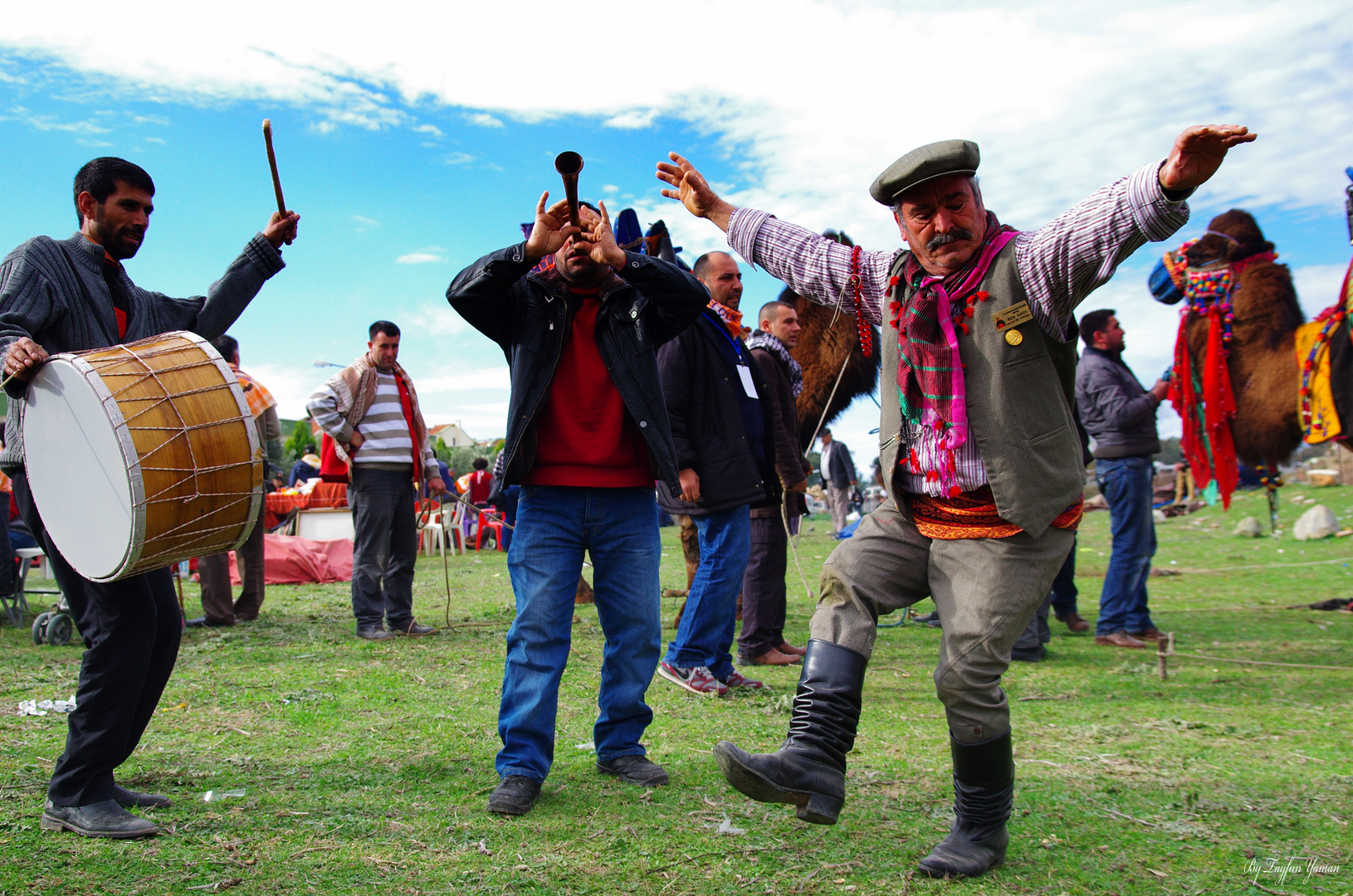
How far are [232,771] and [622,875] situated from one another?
1765 millimetres

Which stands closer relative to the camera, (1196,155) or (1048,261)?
(1196,155)

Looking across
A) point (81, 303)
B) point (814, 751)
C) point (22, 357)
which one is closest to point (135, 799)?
point (22, 357)

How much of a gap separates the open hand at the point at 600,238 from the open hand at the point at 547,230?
0.21ft

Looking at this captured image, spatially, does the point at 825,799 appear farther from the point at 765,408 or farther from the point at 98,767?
the point at 765,408

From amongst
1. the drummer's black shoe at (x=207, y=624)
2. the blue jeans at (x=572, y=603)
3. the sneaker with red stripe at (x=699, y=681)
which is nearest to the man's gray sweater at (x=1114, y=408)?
the sneaker with red stripe at (x=699, y=681)

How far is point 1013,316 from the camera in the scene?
2436 mm

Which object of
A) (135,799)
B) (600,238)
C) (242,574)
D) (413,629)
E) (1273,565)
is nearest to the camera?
(135,799)

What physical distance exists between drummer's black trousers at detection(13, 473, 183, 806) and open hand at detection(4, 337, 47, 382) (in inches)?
17.8

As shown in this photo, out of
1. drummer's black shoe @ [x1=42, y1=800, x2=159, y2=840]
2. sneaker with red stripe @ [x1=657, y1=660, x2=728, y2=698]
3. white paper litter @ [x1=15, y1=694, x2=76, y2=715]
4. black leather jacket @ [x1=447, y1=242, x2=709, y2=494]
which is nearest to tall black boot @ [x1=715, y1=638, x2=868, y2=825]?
black leather jacket @ [x1=447, y1=242, x2=709, y2=494]

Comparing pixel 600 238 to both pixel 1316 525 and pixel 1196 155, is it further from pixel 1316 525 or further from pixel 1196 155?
pixel 1316 525

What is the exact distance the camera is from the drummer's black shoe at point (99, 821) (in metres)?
2.75

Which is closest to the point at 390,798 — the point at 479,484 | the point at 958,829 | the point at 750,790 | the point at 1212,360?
the point at 750,790

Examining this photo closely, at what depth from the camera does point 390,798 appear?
3121 mm

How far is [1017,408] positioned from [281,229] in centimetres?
278
